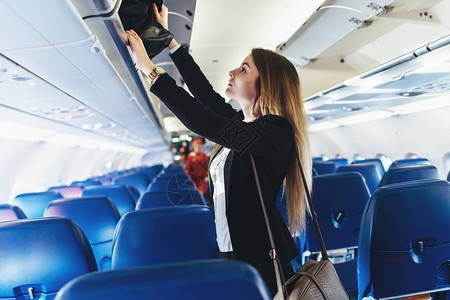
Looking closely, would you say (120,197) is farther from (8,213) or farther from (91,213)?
(8,213)

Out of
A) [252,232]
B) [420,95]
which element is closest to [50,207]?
[252,232]

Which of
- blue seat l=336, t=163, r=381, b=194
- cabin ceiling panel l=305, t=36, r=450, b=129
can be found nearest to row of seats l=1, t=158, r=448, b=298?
cabin ceiling panel l=305, t=36, r=450, b=129

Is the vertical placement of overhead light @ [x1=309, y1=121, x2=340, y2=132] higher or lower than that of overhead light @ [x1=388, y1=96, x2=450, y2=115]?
higher

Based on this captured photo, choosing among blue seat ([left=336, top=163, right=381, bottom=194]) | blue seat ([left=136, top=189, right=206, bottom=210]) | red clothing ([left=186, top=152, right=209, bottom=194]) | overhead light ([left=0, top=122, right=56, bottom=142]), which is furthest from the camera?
red clothing ([left=186, top=152, right=209, bottom=194])

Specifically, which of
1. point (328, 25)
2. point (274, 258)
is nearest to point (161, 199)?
point (274, 258)

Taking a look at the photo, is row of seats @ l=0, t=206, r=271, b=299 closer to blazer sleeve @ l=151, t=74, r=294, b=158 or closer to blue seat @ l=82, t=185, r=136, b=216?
blazer sleeve @ l=151, t=74, r=294, b=158

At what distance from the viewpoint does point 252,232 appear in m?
1.43

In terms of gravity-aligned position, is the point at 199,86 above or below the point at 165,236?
above

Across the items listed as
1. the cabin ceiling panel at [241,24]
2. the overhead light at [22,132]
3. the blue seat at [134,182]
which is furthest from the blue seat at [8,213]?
the blue seat at [134,182]

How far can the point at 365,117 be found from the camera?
373 inches

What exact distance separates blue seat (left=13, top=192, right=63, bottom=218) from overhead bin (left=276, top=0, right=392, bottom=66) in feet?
11.7

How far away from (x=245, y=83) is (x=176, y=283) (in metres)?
1.08

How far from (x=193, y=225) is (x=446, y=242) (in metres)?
1.44

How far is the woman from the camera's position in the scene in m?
1.41
